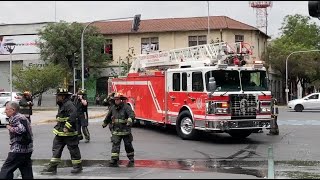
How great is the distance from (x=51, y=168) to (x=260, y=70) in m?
8.77

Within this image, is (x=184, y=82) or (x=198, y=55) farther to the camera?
(x=198, y=55)

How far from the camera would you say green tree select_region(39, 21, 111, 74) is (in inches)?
1984

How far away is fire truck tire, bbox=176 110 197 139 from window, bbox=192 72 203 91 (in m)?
0.97

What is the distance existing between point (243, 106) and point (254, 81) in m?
1.15

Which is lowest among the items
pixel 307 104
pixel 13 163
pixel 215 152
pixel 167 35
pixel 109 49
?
pixel 215 152

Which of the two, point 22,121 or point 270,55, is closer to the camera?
point 22,121

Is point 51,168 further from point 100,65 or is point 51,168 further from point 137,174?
point 100,65

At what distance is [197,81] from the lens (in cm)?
1634

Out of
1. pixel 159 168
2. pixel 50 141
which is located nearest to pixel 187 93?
pixel 50 141

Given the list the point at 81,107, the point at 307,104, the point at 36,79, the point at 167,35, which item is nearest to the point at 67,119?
the point at 81,107

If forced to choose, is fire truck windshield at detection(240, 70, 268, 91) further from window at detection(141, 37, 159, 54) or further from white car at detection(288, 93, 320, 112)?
window at detection(141, 37, 159, 54)

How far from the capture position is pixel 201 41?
53000 millimetres

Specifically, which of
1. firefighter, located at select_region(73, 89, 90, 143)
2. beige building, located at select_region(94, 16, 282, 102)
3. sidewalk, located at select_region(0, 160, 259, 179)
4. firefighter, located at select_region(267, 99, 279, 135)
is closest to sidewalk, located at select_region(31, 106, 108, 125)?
firefighter, located at select_region(73, 89, 90, 143)

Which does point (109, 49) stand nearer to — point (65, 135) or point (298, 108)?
point (298, 108)
